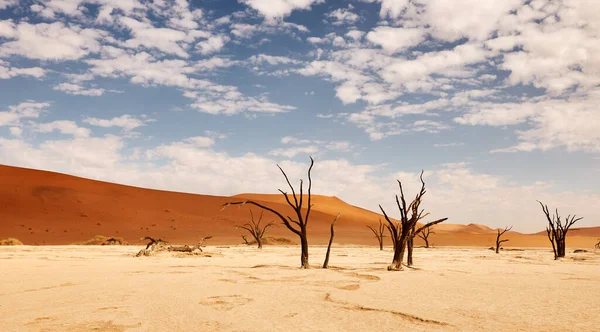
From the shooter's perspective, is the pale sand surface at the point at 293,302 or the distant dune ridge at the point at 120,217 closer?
the pale sand surface at the point at 293,302

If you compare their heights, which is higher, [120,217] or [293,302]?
[120,217]

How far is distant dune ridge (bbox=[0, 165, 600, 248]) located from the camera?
109 feet

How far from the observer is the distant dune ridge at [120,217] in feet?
109

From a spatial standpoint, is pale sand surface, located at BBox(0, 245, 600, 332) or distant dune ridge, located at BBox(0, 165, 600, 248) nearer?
pale sand surface, located at BBox(0, 245, 600, 332)

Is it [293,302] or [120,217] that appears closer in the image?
[293,302]

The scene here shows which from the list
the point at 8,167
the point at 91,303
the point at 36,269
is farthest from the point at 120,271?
the point at 8,167

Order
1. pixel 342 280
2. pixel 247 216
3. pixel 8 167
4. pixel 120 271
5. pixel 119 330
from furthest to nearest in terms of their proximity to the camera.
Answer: pixel 8 167 → pixel 247 216 → pixel 120 271 → pixel 342 280 → pixel 119 330

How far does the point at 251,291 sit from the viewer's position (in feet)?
19.5

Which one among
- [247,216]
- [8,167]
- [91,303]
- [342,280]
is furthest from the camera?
[8,167]

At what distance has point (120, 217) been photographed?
133 ft

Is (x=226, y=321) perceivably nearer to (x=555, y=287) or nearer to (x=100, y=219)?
(x=555, y=287)

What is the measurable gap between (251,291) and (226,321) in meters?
1.81

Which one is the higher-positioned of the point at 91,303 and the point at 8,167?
the point at 8,167

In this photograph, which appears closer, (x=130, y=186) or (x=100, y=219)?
(x=100, y=219)
